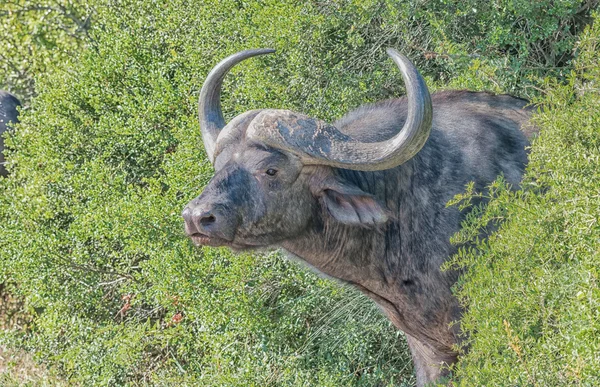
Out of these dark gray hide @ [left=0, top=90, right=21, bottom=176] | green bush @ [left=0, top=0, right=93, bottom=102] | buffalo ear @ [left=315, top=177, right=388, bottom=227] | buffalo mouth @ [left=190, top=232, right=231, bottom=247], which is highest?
buffalo mouth @ [left=190, top=232, right=231, bottom=247]

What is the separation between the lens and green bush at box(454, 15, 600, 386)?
3189 millimetres

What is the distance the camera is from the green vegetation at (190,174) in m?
6.30

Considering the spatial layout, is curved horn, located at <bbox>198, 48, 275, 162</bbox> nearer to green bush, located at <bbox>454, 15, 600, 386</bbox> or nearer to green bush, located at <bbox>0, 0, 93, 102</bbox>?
green bush, located at <bbox>454, 15, 600, 386</bbox>

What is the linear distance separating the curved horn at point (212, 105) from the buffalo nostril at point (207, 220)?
790 millimetres

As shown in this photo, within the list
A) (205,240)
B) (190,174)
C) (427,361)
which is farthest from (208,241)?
(190,174)

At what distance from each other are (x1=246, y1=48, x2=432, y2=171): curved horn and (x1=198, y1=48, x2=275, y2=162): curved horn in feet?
1.69

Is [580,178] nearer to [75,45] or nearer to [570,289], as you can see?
[570,289]

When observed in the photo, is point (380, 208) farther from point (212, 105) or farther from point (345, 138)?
point (212, 105)

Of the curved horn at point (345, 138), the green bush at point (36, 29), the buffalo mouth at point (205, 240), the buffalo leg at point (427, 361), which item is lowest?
the buffalo leg at point (427, 361)

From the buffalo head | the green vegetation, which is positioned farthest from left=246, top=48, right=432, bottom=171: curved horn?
the green vegetation

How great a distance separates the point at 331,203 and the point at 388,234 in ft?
1.19

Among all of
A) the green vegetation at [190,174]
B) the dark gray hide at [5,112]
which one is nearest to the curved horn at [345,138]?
the green vegetation at [190,174]

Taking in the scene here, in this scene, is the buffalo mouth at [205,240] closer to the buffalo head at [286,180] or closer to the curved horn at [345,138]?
the buffalo head at [286,180]

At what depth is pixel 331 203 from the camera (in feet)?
14.8
